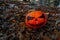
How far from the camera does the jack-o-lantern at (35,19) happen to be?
2.41 meters

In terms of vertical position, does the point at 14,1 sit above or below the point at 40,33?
above

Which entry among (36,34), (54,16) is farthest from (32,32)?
(54,16)

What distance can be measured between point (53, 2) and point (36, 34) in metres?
0.35

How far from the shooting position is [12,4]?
2.48 meters

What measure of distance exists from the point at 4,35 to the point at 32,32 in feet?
0.89

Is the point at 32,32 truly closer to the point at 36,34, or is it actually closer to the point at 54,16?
the point at 36,34

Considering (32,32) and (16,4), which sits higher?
(16,4)

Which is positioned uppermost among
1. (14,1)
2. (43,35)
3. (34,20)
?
(14,1)

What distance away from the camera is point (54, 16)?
2.43m

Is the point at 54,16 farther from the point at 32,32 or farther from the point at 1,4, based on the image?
the point at 1,4

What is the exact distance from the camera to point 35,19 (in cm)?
240

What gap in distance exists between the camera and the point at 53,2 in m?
2.47

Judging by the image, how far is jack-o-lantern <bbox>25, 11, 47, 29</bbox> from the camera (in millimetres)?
2406

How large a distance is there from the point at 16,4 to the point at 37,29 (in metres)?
0.32
